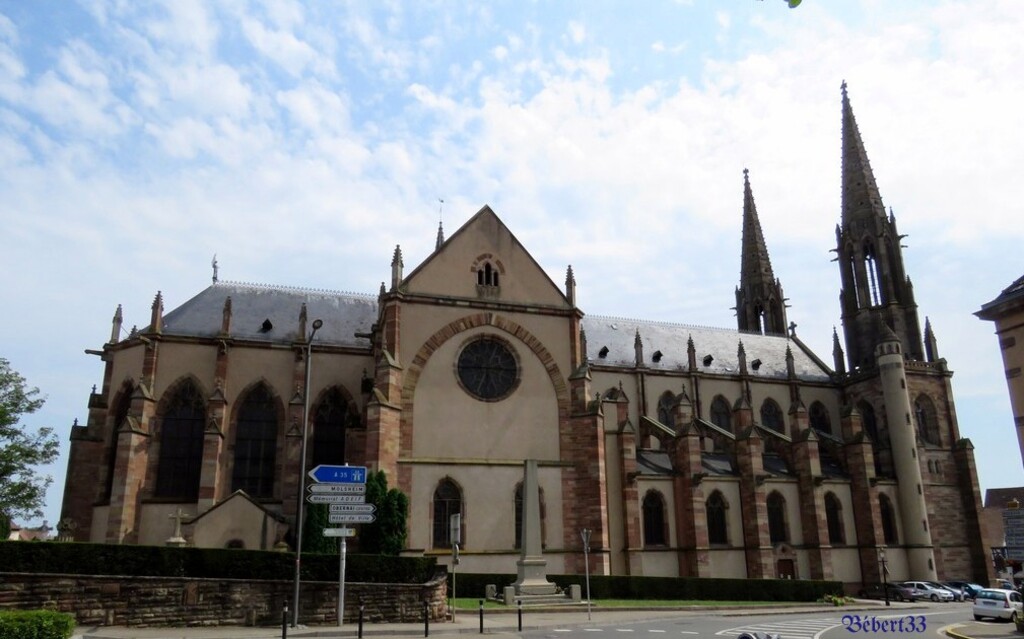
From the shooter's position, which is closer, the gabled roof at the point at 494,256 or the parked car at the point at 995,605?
the parked car at the point at 995,605

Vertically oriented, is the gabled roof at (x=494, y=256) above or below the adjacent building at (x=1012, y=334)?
above

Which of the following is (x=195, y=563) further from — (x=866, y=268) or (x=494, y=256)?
(x=866, y=268)

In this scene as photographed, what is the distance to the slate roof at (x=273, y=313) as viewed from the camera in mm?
39188

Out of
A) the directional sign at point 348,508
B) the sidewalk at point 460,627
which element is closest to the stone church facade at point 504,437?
the sidewalk at point 460,627

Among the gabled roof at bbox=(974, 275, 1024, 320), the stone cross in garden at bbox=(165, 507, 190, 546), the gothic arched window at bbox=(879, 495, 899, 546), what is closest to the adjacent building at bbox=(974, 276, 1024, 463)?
the gabled roof at bbox=(974, 275, 1024, 320)

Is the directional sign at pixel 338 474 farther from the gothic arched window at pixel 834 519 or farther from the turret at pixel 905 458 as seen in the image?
the turret at pixel 905 458

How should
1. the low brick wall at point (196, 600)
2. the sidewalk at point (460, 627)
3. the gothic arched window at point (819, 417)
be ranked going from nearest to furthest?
the sidewalk at point (460, 627), the low brick wall at point (196, 600), the gothic arched window at point (819, 417)

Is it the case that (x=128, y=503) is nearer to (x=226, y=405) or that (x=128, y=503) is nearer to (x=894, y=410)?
(x=226, y=405)

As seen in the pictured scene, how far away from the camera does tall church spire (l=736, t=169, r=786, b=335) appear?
63.8m

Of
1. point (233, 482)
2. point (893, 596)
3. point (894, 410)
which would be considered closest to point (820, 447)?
point (894, 410)

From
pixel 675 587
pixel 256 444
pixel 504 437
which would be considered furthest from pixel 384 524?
pixel 675 587

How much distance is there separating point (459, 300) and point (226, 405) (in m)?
12.3

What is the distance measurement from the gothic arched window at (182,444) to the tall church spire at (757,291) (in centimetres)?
4393

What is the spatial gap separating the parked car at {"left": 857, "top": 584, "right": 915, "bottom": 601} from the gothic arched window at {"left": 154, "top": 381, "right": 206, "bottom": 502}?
3688cm
